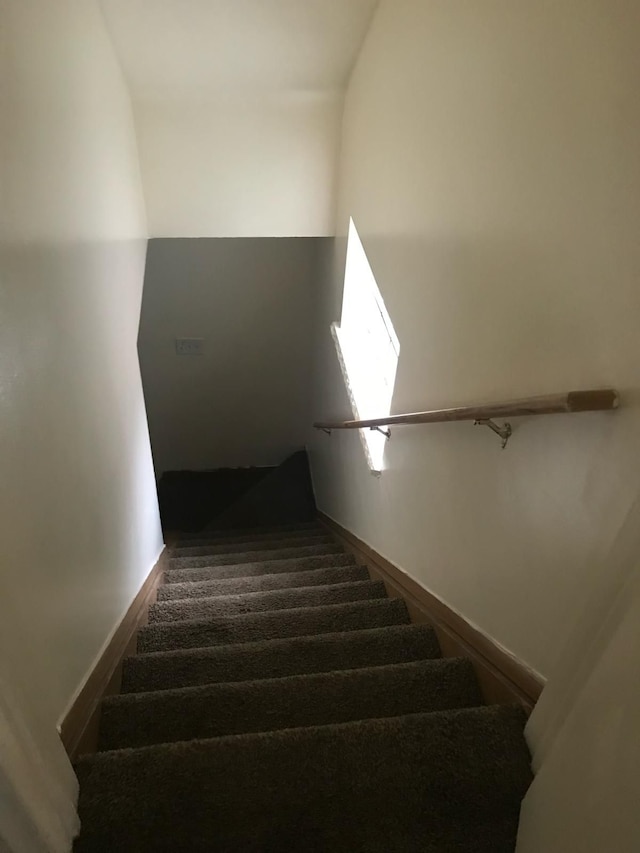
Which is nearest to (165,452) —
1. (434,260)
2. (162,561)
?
(162,561)

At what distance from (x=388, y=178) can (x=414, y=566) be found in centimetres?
143

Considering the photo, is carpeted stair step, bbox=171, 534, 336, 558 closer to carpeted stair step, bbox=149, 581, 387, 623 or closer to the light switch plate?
carpeted stair step, bbox=149, 581, 387, 623

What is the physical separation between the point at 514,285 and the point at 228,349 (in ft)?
12.3

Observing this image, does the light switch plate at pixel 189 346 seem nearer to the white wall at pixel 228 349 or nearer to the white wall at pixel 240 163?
the white wall at pixel 228 349

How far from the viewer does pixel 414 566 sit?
6.65 feet

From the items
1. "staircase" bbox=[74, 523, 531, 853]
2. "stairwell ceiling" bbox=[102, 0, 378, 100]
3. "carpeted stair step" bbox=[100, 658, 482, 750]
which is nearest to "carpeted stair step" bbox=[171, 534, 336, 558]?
"staircase" bbox=[74, 523, 531, 853]

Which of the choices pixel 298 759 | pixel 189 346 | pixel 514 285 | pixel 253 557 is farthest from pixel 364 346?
pixel 298 759

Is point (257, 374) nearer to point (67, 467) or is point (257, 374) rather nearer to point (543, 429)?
point (67, 467)

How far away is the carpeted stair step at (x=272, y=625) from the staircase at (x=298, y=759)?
184 millimetres

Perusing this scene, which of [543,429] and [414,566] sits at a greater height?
[543,429]

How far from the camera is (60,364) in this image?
1.44 m

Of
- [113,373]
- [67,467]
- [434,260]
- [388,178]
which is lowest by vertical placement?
[67,467]

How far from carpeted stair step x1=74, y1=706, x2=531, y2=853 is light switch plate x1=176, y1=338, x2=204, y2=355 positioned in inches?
150

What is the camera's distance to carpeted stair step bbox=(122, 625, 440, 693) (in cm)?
162
